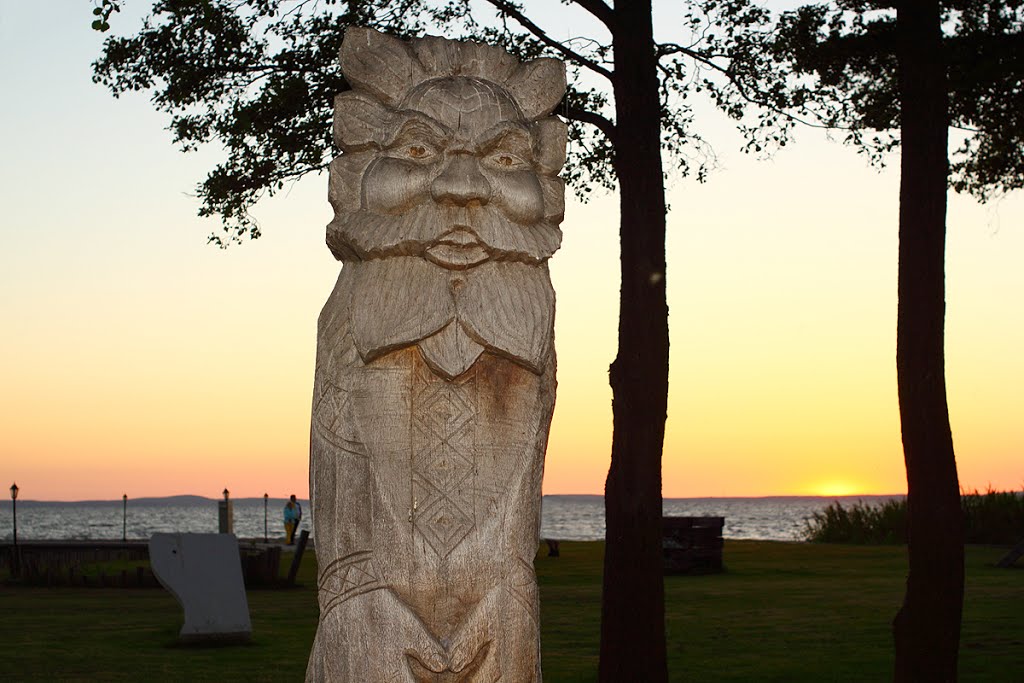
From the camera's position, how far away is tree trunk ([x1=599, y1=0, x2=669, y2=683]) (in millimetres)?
9805

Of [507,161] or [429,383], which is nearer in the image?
[429,383]

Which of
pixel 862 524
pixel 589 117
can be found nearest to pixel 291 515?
pixel 862 524

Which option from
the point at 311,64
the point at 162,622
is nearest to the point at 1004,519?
the point at 162,622

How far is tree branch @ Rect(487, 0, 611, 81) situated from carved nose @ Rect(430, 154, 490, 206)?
616 cm

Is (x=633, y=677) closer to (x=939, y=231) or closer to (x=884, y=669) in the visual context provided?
(x=884, y=669)

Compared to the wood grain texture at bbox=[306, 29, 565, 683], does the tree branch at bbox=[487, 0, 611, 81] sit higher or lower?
higher

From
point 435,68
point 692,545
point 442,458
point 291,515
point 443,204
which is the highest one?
point 435,68

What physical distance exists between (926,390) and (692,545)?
12355 mm

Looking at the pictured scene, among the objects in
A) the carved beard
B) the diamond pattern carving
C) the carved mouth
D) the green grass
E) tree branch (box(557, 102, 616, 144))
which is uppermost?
tree branch (box(557, 102, 616, 144))

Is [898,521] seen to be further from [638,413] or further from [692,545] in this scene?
[638,413]

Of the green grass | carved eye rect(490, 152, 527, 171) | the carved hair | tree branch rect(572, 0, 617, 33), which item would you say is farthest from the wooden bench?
carved eye rect(490, 152, 527, 171)

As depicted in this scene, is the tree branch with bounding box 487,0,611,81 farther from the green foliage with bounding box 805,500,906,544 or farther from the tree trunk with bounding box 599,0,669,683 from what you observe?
the green foliage with bounding box 805,500,906,544

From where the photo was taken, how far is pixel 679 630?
46.4 ft

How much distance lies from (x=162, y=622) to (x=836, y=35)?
1050 cm
